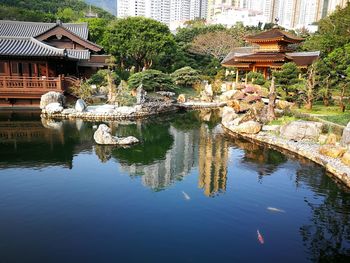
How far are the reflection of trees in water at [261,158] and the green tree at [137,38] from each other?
919 inches

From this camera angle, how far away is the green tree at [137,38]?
38062 millimetres

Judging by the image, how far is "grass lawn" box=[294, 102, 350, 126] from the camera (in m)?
19.3

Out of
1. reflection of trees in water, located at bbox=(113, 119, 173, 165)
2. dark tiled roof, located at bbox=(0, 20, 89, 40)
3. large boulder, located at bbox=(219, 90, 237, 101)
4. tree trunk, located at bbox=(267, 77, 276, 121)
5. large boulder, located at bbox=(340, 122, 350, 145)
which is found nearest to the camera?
large boulder, located at bbox=(340, 122, 350, 145)

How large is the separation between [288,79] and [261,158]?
36.0 ft

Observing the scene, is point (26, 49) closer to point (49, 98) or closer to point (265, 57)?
point (49, 98)

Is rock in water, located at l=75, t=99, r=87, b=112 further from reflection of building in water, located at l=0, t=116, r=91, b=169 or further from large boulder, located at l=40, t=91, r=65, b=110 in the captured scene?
reflection of building in water, located at l=0, t=116, r=91, b=169

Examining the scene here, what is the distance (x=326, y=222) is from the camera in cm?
987

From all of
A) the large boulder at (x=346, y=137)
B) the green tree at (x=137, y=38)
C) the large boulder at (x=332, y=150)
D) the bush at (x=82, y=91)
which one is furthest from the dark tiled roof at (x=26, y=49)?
the large boulder at (x=346, y=137)

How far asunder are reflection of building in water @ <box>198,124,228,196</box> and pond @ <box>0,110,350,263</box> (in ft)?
0.15

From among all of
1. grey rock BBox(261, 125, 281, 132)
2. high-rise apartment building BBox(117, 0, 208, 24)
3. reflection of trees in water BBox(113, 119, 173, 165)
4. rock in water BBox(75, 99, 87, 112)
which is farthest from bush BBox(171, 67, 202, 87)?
high-rise apartment building BBox(117, 0, 208, 24)

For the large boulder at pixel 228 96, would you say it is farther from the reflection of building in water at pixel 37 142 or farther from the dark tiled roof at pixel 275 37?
the reflection of building in water at pixel 37 142

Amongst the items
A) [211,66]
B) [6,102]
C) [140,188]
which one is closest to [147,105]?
[6,102]

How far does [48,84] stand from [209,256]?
66.6ft

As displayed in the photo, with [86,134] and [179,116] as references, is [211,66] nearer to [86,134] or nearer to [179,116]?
[179,116]
